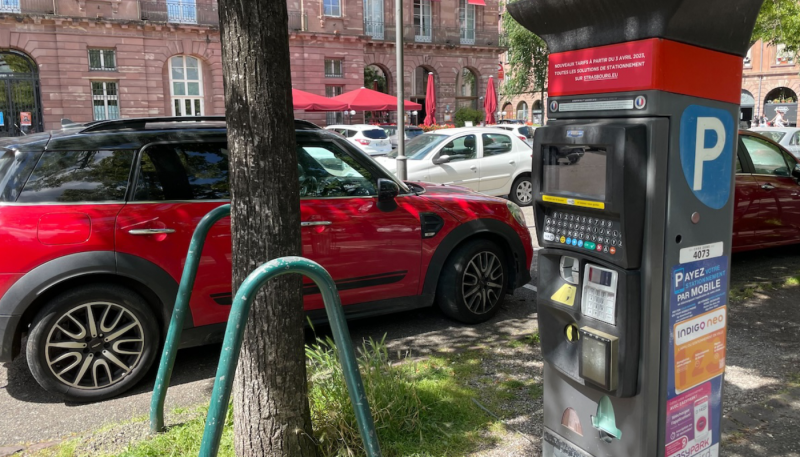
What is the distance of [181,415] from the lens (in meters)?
3.74

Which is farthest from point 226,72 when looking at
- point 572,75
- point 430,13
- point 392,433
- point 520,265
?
point 430,13

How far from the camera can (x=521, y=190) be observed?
12.8m

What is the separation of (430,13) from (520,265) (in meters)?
38.9

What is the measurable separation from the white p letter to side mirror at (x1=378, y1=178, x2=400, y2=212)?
2754 millimetres

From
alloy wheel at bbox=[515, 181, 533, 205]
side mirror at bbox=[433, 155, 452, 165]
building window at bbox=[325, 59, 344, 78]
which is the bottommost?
alloy wheel at bbox=[515, 181, 533, 205]

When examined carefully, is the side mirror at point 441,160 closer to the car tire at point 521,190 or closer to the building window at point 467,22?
the car tire at point 521,190

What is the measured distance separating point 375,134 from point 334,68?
58.0 ft

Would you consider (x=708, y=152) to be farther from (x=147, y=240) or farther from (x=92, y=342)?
(x=92, y=342)

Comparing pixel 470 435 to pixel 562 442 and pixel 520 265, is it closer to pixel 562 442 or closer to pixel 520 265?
pixel 562 442

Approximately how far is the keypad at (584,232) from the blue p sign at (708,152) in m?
0.34

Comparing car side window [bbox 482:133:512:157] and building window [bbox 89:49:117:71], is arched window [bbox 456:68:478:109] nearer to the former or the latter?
building window [bbox 89:49:117:71]

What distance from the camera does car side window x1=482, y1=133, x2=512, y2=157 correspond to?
1236cm

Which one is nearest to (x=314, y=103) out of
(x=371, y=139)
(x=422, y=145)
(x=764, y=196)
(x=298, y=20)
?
(x=371, y=139)

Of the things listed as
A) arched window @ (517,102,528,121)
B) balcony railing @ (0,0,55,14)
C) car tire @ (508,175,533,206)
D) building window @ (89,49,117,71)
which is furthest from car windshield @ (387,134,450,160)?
arched window @ (517,102,528,121)
